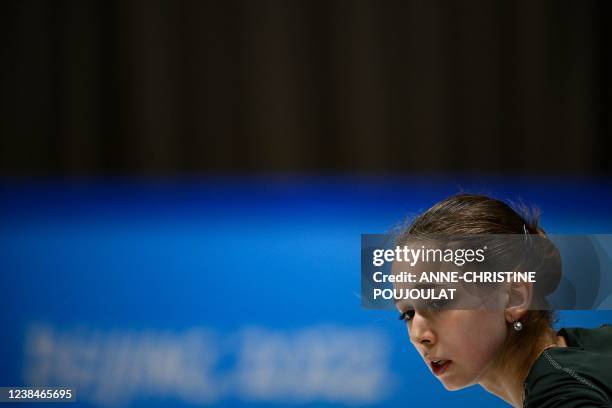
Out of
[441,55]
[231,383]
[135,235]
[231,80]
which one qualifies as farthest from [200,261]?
[441,55]

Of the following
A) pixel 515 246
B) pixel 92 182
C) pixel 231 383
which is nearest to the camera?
pixel 515 246

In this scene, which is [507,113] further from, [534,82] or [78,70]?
[78,70]

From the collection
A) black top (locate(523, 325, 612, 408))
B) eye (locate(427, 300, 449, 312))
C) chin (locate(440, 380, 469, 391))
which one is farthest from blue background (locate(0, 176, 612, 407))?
black top (locate(523, 325, 612, 408))

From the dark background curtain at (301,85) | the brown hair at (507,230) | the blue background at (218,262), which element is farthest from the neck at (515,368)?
the dark background curtain at (301,85)

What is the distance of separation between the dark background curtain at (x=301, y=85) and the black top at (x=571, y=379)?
730 mm

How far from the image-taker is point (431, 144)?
174cm

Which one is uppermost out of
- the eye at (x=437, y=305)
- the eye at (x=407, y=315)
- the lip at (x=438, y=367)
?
the eye at (x=437, y=305)

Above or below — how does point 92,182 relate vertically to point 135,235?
above

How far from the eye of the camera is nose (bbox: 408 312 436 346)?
127 centimetres

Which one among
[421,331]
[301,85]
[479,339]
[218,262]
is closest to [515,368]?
[479,339]

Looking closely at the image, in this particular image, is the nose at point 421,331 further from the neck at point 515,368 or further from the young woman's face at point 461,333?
the neck at point 515,368

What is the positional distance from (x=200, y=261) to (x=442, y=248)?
538mm

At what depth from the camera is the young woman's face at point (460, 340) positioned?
3.98 ft

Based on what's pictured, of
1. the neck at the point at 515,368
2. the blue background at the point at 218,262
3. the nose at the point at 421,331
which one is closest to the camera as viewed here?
the neck at the point at 515,368
